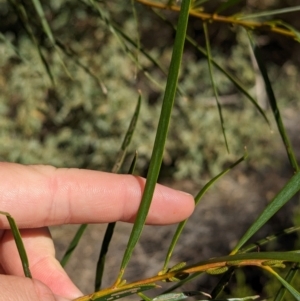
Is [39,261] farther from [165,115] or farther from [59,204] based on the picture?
[165,115]

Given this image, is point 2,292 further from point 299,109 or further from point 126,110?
point 299,109

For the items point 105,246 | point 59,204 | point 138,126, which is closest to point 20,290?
point 105,246

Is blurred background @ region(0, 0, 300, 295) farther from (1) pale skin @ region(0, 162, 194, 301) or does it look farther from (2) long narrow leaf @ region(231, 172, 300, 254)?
(2) long narrow leaf @ region(231, 172, 300, 254)

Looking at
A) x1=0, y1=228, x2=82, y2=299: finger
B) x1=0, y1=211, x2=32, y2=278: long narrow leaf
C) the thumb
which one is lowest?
x1=0, y1=228, x2=82, y2=299: finger

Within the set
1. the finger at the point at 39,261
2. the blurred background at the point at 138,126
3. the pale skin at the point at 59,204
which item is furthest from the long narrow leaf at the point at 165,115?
the blurred background at the point at 138,126

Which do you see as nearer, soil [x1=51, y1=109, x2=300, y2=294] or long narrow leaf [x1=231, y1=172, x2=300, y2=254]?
long narrow leaf [x1=231, y1=172, x2=300, y2=254]

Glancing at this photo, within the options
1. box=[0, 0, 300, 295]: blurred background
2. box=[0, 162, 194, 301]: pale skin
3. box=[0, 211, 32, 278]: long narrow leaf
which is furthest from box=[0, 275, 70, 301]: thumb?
box=[0, 0, 300, 295]: blurred background
